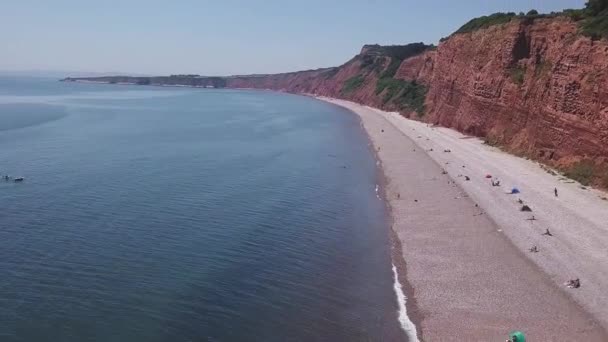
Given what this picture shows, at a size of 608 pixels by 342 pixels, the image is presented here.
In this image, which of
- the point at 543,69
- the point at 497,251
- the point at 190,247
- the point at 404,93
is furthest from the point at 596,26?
the point at 404,93

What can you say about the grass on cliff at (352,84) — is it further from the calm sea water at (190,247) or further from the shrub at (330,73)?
the calm sea water at (190,247)

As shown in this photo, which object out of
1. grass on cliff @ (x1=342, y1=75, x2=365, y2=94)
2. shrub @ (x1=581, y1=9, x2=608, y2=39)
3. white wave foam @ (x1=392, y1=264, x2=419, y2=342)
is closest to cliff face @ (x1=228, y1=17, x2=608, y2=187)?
shrub @ (x1=581, y1=9, x2=608, y2=39)

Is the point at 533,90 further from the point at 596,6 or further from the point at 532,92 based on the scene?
the point at 596,6

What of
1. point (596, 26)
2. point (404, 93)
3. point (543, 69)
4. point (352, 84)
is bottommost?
point (352, 84)

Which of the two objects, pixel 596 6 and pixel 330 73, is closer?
pixel 596 6

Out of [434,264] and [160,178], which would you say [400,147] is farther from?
[434,264]

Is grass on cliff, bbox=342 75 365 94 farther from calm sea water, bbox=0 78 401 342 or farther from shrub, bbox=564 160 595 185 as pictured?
shrub, bbox=564 160 595 185

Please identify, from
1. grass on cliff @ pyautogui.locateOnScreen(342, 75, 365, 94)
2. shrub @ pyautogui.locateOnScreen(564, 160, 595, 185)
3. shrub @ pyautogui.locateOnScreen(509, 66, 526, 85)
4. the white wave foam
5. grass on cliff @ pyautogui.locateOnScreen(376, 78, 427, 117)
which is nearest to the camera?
the white wave foam
